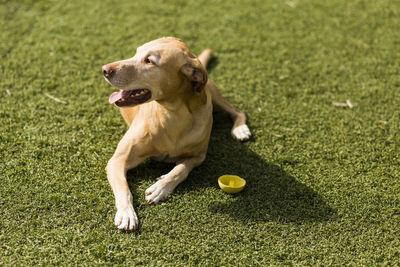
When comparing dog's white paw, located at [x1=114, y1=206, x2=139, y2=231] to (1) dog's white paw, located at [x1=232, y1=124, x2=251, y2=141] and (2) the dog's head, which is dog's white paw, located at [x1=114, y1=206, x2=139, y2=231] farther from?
(1) dog's white paw, located at [x1=232, y1=124, x2=251, y2=141]

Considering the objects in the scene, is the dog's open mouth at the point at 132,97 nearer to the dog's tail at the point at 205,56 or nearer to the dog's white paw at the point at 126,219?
the dog's white paw at the point at 126,219

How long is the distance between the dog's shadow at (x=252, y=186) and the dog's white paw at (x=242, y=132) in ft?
0.28

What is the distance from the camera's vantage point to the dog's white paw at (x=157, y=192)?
4.47 meters

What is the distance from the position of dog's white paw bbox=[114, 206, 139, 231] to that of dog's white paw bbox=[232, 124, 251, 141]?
5.86 feet

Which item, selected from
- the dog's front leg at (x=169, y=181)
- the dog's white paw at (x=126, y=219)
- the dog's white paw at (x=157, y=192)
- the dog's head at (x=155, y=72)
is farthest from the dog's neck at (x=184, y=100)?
the dog's white paw at (x=126, y=219)

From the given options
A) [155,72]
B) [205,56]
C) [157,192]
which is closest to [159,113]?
[155,72]

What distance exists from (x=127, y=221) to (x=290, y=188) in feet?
5.77

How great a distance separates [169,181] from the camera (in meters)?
4.62

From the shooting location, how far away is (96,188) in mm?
4613

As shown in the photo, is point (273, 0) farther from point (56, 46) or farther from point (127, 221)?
point (127, 221)

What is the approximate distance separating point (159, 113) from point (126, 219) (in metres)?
1.11

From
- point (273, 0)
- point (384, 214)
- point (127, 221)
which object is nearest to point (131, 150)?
point (127, 221)

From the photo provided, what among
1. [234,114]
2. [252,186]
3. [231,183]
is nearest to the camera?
[231,183]

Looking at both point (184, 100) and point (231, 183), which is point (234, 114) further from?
point (184, 100)
